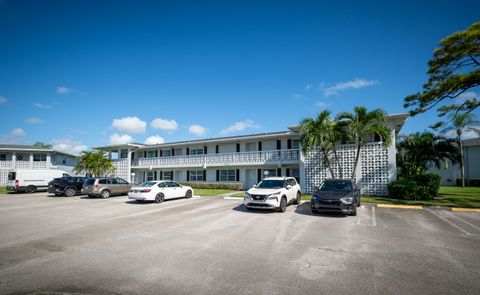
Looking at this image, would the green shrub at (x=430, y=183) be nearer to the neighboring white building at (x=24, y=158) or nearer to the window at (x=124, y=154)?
the window at (x=124, y=154)

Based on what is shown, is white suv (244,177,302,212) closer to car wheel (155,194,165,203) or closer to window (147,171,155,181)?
car wheel (155,194,165,203)

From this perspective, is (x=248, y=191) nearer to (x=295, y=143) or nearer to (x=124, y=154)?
(x=295, y=143)

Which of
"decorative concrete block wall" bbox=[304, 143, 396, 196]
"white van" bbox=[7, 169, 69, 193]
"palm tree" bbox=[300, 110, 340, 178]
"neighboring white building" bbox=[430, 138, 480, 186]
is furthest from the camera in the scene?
"neighboring white building" bbox=[430, 138, 480, 186]

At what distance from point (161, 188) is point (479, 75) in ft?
67.1

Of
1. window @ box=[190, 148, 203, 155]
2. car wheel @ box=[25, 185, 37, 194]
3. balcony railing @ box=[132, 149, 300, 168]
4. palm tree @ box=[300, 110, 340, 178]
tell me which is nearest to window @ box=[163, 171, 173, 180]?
balcony railing @ box=[132, 149, 300, 168]

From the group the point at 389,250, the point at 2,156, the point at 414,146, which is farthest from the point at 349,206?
the point at 2,156

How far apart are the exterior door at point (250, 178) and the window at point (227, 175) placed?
169 cm

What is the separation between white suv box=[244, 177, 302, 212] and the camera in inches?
452

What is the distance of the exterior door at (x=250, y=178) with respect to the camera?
26.9m

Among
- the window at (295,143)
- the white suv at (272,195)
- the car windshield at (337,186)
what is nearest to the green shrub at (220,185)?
the window at (295,143)

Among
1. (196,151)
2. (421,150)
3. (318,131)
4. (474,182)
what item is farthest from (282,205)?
(474,182)

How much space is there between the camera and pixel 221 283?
4.30 meters

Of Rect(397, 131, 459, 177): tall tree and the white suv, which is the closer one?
the white suv

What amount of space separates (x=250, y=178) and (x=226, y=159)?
11.6 ft
